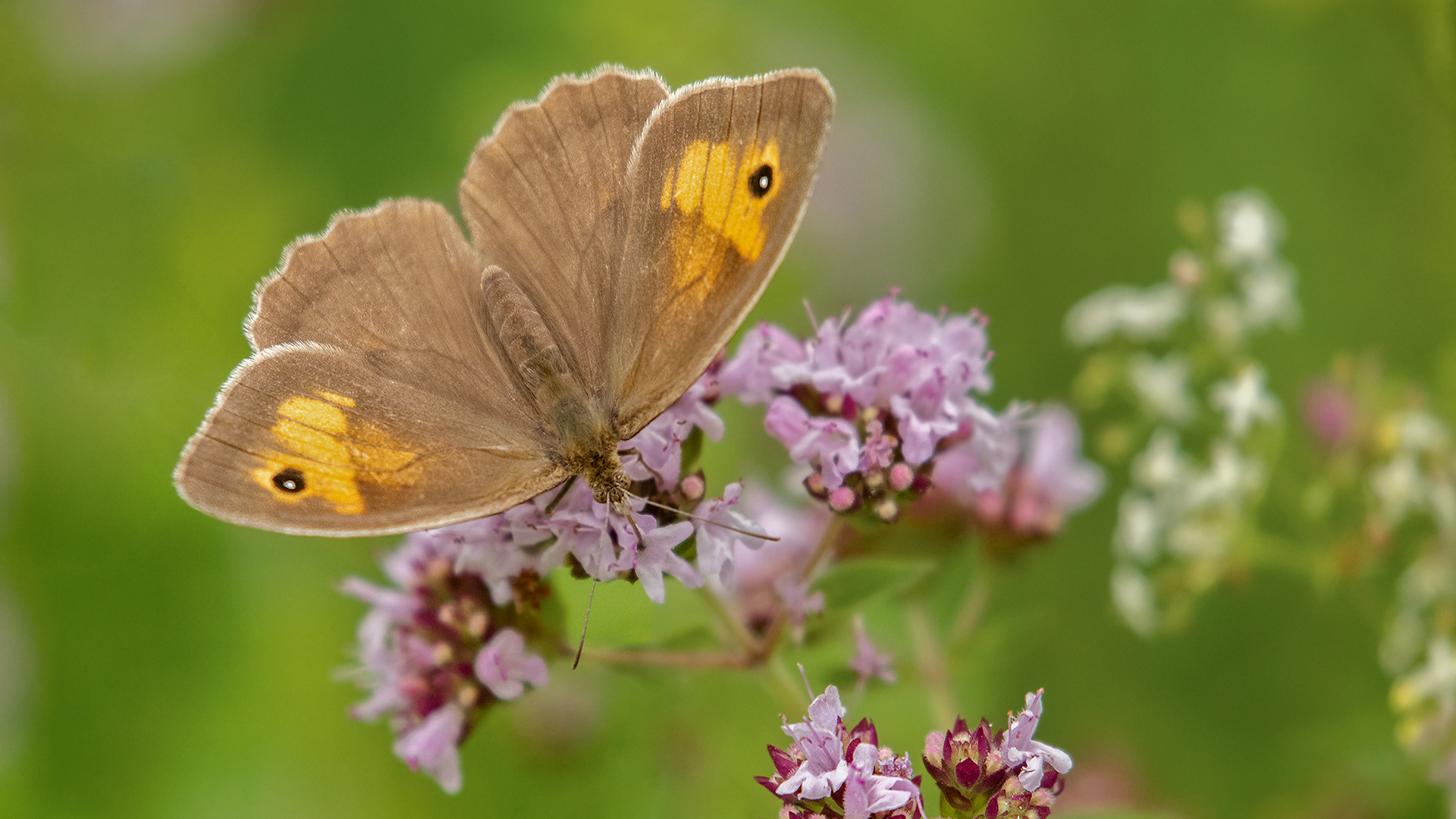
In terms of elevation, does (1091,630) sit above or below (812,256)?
below

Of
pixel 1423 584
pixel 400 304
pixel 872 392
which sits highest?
pixel 1423 584

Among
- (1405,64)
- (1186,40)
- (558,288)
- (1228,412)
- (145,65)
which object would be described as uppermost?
(1186,40)

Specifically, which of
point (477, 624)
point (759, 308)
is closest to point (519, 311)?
point (477, 624)

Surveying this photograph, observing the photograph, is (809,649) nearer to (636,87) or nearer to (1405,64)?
(636,87)

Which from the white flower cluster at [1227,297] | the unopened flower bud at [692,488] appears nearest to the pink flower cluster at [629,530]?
the unopened flower bud at [692,488]

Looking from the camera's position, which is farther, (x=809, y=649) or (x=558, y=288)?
(x=809, y=649)

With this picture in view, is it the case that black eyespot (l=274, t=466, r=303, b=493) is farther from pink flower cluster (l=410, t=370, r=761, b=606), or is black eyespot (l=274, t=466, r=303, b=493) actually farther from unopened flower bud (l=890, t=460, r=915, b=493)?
unopened flower bud (l=890, t=460, r=915, b=493)

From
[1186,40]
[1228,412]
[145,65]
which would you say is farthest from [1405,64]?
[145,65]

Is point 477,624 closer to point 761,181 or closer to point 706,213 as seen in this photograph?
point 706,213
